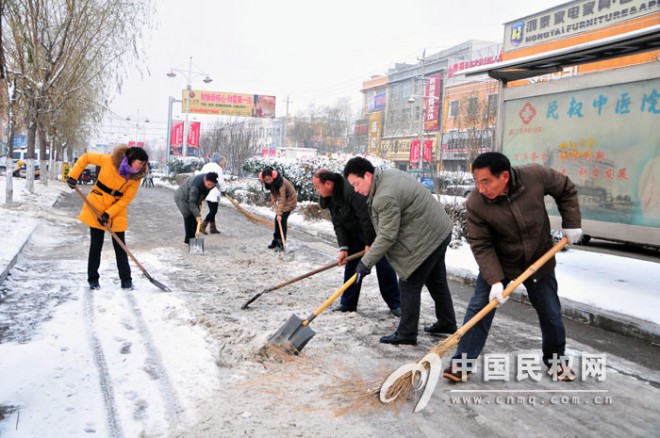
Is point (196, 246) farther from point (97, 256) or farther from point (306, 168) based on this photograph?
point (306, 168)

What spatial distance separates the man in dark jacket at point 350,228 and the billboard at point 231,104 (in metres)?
52.2

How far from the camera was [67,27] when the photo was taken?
44.7 ft

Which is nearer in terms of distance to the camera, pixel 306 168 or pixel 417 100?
pixel 306 168

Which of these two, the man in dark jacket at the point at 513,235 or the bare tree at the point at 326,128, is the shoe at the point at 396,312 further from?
the bare tree at the point at 326,128

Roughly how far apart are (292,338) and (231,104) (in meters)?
55.1

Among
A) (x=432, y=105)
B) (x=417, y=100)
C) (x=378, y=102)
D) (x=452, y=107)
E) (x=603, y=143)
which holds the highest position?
(x=378, y=102)

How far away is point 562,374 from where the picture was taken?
3.71m

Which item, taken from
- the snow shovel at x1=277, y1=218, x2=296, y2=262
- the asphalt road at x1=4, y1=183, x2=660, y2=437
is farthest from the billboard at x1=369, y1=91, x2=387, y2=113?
the asphalt road at x1=4, y1=183, x2=660, y2=437

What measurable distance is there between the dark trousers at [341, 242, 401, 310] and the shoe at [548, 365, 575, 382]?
74.1 inches

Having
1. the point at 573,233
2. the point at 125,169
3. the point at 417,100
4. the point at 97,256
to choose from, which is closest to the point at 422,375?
the point at 573,233

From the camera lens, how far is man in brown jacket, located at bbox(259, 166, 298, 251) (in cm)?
909

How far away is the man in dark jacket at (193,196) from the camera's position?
8.73 metres

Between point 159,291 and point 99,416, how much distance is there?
10.3ft

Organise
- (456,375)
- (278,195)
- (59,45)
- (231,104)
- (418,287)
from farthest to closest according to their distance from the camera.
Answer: (231,104)
(59,45)
(278,195)
(418,287)
(456,375)
